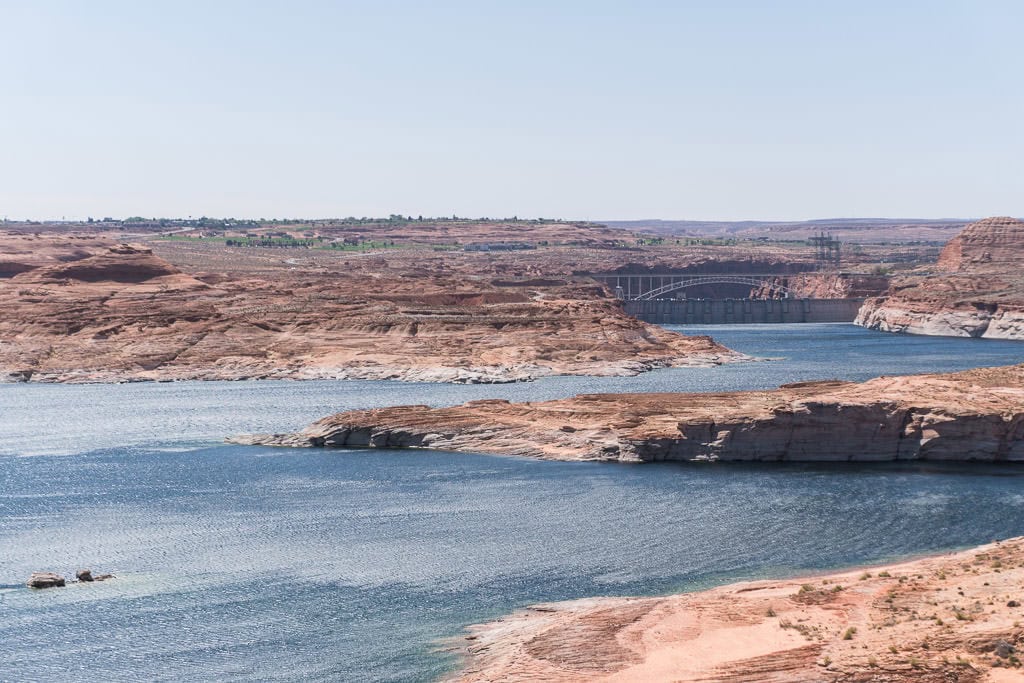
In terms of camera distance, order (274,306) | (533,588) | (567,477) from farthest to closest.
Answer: (274,306)
(567,477)
(533,588)

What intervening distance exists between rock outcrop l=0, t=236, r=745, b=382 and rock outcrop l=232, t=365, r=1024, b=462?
47.4m

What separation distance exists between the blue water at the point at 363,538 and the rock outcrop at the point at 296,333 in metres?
45.8

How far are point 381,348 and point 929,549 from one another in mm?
97724

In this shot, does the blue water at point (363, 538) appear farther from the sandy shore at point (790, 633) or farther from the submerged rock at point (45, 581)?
the sandy shore at point (790, 633)

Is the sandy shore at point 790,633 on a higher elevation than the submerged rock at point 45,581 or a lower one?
higher

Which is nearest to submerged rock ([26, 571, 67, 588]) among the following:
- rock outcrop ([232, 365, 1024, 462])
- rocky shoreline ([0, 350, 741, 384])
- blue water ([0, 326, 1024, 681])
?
blue water ([0, 326, 1024, 681])

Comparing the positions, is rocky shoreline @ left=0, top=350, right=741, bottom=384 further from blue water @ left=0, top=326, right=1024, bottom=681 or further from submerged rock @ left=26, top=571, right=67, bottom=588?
submerged rock @ left=26, top=571, right=67, bottom=588

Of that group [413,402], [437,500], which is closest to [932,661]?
[437,500]

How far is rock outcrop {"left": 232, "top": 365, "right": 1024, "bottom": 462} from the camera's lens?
79.4 metres

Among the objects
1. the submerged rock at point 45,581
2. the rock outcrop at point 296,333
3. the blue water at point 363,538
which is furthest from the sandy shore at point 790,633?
the rock outcrop at point 296,333

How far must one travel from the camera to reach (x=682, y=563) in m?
56.4

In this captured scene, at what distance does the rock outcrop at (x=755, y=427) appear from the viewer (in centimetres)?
7938

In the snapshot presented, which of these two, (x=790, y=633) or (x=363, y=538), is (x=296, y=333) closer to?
(x=363, y=538)

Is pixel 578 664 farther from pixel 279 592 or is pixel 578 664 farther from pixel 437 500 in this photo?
pixel 437 500
